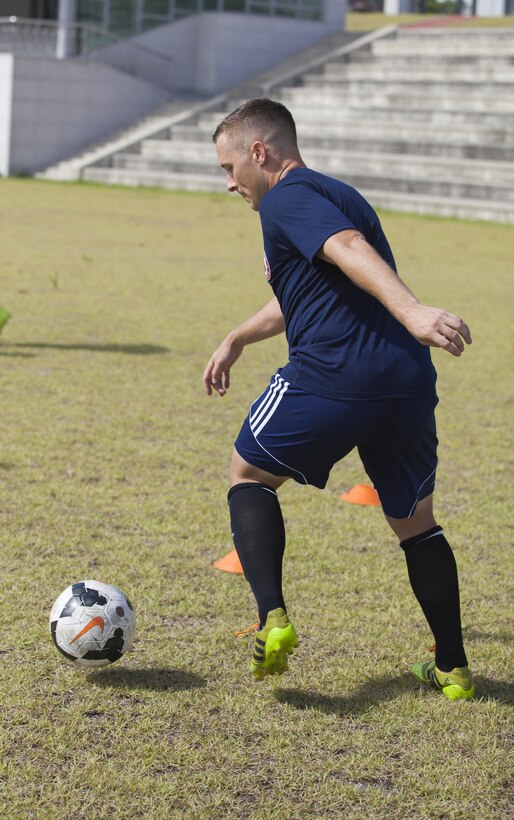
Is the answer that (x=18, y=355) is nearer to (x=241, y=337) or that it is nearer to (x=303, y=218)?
(x=241, y=337)

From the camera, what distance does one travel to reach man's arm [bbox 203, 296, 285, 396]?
3660 millimetres

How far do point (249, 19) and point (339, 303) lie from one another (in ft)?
116

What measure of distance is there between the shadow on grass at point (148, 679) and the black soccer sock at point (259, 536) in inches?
14.9

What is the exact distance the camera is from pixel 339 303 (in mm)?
3160

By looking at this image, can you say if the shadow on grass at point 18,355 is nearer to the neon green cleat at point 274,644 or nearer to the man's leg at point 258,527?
the man's leg at point 258,527

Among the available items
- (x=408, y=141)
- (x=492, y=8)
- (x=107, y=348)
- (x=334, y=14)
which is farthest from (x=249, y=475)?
(x=492, y=8)

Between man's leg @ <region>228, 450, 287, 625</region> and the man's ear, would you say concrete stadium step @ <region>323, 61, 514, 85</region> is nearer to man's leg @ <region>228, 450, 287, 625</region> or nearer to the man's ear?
the man's ear

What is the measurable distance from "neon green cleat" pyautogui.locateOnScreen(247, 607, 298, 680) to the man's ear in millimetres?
1274

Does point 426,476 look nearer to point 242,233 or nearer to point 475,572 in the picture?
point 475,572

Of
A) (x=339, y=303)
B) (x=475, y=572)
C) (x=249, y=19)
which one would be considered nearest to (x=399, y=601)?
(x=475, y=572)

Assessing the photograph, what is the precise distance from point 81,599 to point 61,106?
29851mm

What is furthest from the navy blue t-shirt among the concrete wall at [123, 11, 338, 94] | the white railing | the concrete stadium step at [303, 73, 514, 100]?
the concrete wall at [123, 11, 338, 94]

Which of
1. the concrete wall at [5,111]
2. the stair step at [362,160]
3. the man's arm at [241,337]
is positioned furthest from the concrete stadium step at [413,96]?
A: the man's arm at [241,337]

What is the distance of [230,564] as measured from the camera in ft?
14.4
